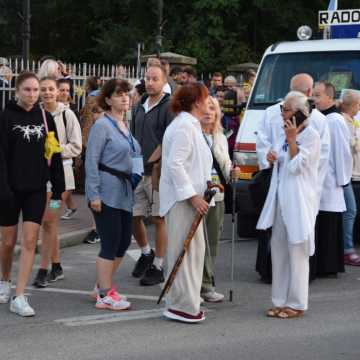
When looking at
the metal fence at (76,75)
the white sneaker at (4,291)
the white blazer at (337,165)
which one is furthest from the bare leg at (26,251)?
the metal fence at (76,75)

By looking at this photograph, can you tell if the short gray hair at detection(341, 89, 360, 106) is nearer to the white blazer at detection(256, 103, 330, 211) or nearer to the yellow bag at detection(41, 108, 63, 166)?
the white blazer at detection(256, 103, 330, 211)

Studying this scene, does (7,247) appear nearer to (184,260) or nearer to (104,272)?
(104,272)

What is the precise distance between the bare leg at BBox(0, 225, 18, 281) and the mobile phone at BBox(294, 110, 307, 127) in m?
2.30

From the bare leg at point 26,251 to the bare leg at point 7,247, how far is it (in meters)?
0.21

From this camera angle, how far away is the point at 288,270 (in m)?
8.12

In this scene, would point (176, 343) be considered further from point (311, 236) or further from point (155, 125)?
point (155, 125)

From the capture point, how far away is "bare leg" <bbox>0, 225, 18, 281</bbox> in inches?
324

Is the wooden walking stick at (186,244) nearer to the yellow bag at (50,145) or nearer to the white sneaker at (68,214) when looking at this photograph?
the yellow bag at (50,145)

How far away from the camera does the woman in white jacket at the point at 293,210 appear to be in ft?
26.0

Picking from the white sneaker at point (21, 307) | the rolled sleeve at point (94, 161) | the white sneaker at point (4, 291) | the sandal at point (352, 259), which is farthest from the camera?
the sandal at point (352, 259)

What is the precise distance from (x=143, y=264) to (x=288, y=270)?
6.57 ft

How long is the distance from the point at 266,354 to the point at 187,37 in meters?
28.1

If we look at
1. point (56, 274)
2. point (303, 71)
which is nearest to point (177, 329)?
point (56, 274)

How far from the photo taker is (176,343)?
23.3 ft
